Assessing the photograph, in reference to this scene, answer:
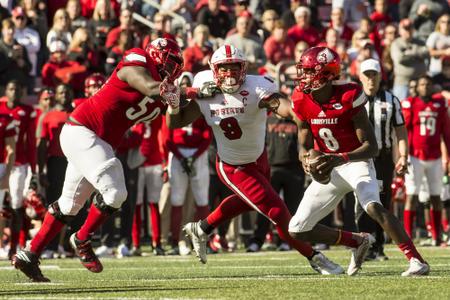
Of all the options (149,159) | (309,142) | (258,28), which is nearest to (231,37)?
(258,28)

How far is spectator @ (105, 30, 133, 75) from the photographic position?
46.9 feet

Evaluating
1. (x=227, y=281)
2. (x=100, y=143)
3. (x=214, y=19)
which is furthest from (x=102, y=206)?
(x=214, y=19)

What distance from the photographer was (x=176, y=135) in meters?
13.3

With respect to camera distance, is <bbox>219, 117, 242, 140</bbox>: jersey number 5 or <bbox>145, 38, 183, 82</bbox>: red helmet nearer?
<bbox>145, 38, 183, 82</bbox>: red helmet

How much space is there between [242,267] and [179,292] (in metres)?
2.77

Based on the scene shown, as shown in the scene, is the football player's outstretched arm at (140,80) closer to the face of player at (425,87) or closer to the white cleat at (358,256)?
the white cleat at (358,256)

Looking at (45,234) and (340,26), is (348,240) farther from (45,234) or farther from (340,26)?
(340,26)

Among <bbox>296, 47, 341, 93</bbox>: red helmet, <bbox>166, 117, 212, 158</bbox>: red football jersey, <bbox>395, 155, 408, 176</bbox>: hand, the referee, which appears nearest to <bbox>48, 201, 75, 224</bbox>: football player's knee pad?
<bbox>296, 47, 341, 93</bbox>: red helmet

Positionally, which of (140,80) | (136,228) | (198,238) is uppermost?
(140,80)

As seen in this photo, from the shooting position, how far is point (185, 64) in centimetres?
1468

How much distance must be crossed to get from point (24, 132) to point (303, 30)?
16.6ft

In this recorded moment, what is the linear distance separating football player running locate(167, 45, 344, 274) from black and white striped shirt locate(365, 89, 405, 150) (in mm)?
1595

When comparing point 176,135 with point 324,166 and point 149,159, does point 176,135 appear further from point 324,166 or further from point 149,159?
point 324,166

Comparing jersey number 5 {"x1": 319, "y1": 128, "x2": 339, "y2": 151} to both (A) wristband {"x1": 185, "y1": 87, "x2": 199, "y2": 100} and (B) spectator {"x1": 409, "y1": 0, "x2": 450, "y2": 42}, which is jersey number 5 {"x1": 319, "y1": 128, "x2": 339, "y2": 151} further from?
(B) spectator {"x1": 409, "y1": 0, "x2": 450, "y2": 42}
